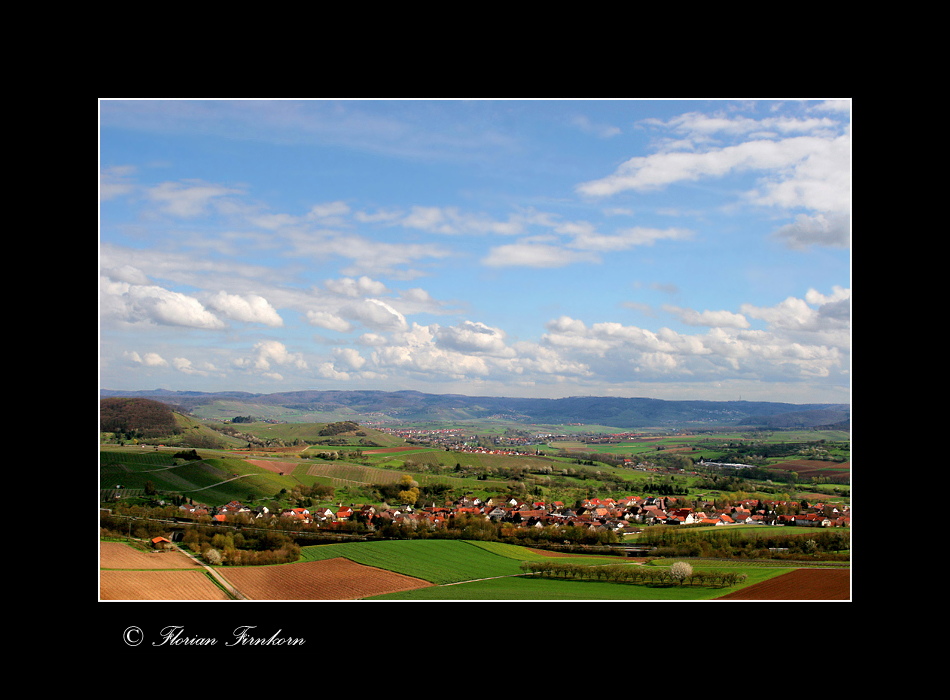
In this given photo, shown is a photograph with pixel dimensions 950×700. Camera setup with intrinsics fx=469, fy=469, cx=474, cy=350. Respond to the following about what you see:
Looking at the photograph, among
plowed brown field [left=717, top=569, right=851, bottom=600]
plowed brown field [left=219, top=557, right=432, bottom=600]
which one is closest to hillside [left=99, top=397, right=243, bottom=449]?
plowed brown field [left=219, top=557, right=432, bottom=600]

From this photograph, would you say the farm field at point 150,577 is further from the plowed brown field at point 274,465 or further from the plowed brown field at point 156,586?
the plowed brown field at point 274,465

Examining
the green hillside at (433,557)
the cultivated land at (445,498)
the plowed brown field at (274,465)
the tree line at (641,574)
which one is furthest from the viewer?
the plowed brown field at (274,465)

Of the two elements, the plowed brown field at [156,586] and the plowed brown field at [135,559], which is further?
the plowed brown field at [135,559]

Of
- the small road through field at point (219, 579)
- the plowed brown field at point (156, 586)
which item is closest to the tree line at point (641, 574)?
the small road through field at point (219, 579)

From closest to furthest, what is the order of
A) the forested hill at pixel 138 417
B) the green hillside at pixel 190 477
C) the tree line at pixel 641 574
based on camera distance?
the tree line at pixel 641 574 < the forested hill at pixel 138 417 < the green hillside at pixel 190 477

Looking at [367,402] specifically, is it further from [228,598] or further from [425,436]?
[228,598]
